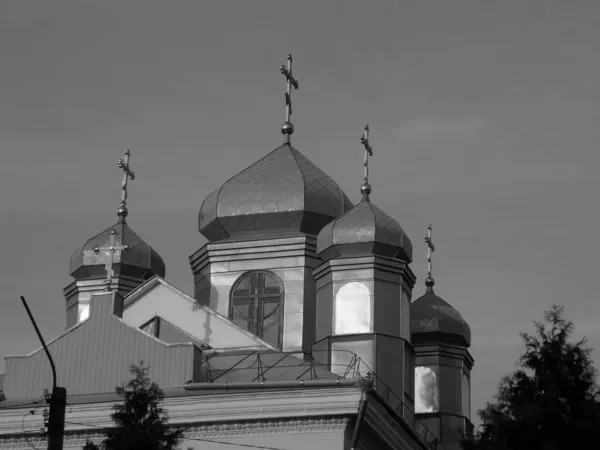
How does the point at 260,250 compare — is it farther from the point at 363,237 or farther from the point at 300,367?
the point at 300,367

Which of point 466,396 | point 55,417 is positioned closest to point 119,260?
point 466,396

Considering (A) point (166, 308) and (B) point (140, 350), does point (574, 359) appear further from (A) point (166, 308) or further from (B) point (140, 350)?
(A) point (166, 308)

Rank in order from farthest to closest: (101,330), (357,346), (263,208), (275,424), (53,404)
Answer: (263,208) < (357,346) < (101,330) < (275,424) < (53,404)

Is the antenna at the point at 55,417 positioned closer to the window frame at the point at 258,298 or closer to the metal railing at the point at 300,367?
the metal railing at the point at 300,367

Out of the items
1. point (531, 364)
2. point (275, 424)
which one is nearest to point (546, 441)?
point (531, 364)

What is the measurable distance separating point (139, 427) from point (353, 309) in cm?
962

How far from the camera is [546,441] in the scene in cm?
2105

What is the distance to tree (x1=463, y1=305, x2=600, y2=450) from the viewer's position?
21031 mm

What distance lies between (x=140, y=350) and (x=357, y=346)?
165 inches

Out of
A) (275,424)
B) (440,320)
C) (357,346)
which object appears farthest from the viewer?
(440,320)

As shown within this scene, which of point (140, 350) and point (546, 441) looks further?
point (140, 350)

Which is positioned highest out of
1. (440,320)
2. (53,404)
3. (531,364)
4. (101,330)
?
(440,320)

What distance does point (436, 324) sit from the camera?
117ft

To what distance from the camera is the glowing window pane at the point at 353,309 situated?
Result: 29250 millimetres
